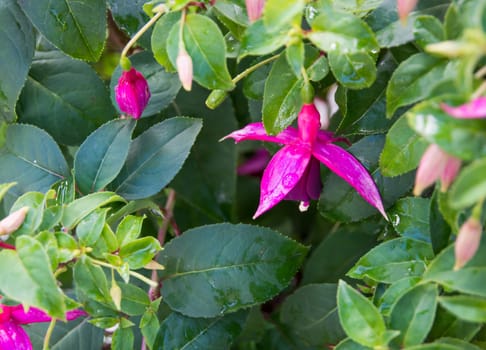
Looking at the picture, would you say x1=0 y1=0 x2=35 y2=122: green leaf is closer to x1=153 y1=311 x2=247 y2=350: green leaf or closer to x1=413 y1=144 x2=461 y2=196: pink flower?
x1=153 y1=311 x2=247 y2=350: green leaf

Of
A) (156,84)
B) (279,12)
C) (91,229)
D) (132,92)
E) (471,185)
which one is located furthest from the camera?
(156,84)

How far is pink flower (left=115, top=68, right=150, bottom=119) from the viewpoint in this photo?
29.0 inches

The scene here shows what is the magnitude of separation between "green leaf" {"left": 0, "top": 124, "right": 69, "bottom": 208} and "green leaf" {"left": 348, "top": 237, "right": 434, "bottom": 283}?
0.36 m

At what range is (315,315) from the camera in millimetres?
865

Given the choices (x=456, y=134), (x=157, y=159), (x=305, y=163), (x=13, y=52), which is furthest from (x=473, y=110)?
(x=13, y=52)

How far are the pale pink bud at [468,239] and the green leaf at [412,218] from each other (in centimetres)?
18

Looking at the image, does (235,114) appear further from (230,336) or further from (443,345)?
(443,345)

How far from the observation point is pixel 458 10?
0.52m

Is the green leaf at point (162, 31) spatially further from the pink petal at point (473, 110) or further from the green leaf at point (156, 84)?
the pink petal at point (473, 110)

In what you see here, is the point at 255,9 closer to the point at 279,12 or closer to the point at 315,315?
the point at 279,12

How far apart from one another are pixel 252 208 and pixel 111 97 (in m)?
0.48

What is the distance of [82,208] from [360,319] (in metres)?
0.27

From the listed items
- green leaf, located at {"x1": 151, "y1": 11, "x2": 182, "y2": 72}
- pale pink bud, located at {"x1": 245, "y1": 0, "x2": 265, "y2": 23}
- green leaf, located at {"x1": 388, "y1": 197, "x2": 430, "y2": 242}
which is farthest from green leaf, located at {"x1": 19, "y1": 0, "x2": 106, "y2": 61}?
green leaf, located at {"x1": 388, "y1": 197, "x2": 430, "y2": 242}

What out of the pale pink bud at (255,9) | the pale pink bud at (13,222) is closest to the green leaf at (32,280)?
the pale pink bud at (13,222)
